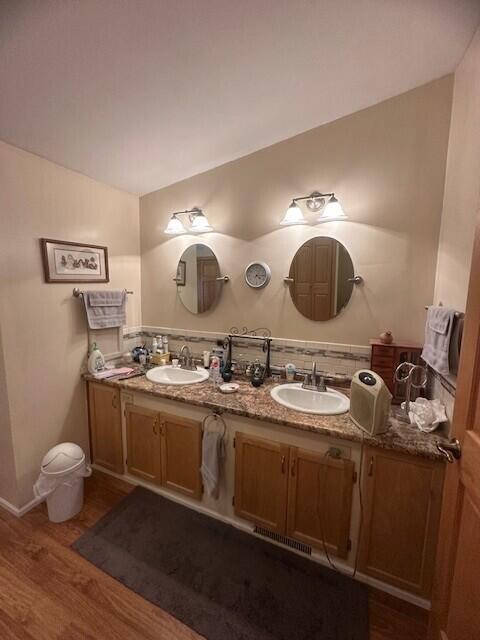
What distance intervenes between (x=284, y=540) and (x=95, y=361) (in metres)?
1.83

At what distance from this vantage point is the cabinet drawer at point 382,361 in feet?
5.56

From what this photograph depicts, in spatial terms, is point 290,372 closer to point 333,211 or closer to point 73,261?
point 333,211

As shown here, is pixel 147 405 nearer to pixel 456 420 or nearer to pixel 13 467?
pixel 13 467

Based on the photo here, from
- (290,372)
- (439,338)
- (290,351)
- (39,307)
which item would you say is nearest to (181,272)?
(39,307)

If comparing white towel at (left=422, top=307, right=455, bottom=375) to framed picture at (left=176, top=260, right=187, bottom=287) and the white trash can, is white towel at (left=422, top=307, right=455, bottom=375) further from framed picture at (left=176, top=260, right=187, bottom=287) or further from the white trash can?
the white trash can

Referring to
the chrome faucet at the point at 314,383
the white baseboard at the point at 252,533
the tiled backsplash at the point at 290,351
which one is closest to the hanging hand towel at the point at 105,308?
the tiled backsplash at the point at 290,351

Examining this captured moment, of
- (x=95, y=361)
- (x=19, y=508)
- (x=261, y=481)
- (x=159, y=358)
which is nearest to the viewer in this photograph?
(x=261, y=481)

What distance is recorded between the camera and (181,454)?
6.23 ft

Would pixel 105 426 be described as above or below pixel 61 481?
above

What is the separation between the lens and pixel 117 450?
2186 mm

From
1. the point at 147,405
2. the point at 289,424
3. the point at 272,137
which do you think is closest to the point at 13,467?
the point at 147,405

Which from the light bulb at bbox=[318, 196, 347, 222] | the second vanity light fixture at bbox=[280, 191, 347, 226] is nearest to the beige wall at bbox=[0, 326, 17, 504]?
the second vanity light fixture at bbox=[280, 191, 347, 226]

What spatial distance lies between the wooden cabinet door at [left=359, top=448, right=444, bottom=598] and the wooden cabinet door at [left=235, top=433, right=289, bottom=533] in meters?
0.44

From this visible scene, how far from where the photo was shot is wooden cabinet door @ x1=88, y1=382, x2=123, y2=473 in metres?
→ 2.14
